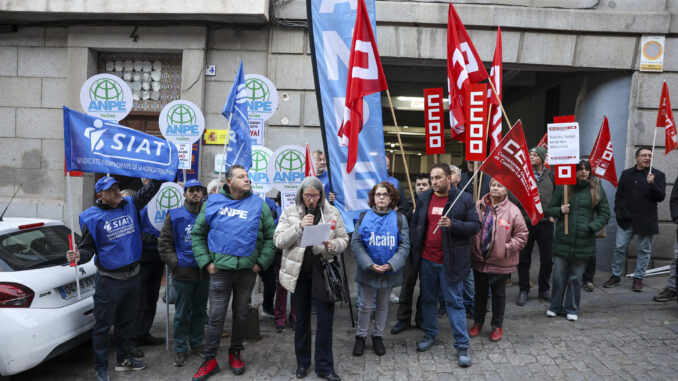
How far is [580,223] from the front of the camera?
5.63 metres

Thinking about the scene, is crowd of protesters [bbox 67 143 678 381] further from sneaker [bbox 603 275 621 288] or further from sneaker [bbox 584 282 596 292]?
sneaker [bbox 603 275 621 288]

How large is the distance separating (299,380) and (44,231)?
3127 millimetres

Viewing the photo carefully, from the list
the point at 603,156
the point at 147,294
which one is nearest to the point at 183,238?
the point at 147,294

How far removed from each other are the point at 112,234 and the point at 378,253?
2614mm

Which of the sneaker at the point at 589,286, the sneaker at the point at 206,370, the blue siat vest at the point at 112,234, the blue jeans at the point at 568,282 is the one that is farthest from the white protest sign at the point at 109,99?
the sneaker at the point at 589,286

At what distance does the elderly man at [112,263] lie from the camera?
4.30 m

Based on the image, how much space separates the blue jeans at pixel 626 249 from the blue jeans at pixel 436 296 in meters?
3.53

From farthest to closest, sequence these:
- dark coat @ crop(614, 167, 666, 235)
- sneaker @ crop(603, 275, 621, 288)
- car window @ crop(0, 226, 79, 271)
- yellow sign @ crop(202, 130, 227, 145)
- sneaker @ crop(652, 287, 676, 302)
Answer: yellow sign @ crop(202, 130, 227, 145), sneaker @ crop(603, 275, 621, 288), dark coat @ crop(614, 167, 666, 235), sneaker @ crop(652, 287, 676, 302), car window @ crop(0, 226, 79, 271)

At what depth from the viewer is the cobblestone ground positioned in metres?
4.40

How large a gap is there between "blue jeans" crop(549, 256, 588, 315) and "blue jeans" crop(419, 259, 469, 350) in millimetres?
1545

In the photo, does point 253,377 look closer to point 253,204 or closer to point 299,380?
point 299,380

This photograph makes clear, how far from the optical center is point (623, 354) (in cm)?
468

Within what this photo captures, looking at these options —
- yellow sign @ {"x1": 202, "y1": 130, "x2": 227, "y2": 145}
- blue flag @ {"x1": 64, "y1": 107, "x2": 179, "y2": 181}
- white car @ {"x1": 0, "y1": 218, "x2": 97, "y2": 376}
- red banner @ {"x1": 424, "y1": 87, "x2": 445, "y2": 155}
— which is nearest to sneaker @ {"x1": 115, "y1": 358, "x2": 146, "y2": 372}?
white car @ {"x1": 0, "y1": 218, "x2": 97, "y2": 376}

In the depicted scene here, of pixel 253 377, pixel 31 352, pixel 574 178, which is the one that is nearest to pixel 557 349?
pixel 574 178
